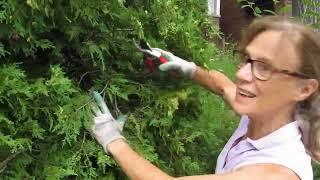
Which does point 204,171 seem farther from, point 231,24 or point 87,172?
point 231,24

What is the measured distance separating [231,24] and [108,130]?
37.9 ft

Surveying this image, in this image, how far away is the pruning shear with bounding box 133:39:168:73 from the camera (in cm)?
247

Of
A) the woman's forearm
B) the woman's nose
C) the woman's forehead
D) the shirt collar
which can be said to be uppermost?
the woman's forehead

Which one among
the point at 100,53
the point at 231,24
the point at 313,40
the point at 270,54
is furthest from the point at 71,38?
the point at 231,24

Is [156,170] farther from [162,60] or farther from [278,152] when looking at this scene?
[162,60]

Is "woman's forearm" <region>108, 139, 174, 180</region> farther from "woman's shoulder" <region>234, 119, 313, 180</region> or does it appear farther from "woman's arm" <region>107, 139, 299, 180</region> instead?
"woman's shoulder" <region>234, 119, 313, 180</region>

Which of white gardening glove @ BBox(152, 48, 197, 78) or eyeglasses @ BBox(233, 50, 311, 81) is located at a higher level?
eyeglasses @ BBox(233, 50, 311, 81)

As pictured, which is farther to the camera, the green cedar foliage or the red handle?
the red handle

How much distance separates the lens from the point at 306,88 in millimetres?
2119

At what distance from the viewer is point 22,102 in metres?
2.09

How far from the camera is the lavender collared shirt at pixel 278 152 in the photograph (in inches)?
79.9

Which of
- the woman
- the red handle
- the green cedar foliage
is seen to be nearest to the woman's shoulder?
the woman

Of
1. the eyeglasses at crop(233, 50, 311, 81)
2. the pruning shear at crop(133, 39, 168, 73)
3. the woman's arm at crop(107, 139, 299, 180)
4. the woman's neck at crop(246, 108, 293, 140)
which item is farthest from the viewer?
the pruning shear at crop(133, 39, 168, 73)

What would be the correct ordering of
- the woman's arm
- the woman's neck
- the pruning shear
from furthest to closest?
1. the pruning shear
2. the woman's neck
3. the woman's arm
